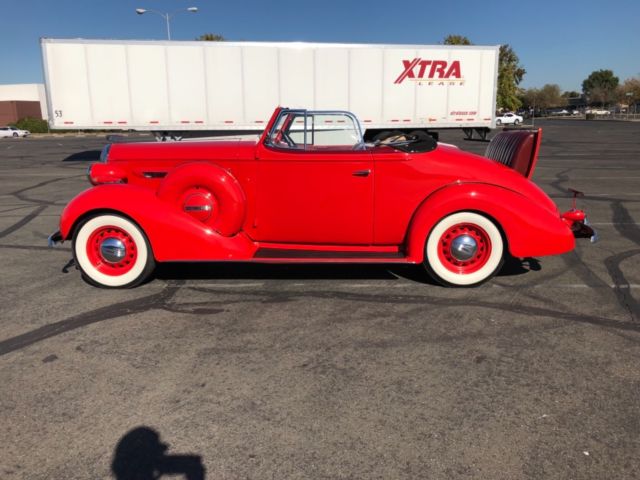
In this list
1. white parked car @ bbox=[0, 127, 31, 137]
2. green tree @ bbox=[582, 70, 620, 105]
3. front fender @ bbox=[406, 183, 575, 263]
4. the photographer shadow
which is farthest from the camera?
green tree @ bbox=[582, 70, 620, 105]

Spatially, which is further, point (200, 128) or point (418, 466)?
point (200, 128)

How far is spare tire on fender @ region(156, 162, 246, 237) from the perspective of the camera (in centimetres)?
443

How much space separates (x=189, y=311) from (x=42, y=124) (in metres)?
59.2

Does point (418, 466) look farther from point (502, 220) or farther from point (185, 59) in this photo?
point (185, 59)

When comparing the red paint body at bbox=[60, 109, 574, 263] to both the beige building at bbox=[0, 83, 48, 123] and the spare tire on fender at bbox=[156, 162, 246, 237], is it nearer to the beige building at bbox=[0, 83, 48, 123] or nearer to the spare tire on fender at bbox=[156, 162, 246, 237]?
the spare tire on fender at bbox=[156, 162, 246, 237]

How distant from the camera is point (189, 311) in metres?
4.02

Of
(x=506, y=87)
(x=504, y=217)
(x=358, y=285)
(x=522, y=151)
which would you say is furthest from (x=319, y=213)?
(x=506, y=87)

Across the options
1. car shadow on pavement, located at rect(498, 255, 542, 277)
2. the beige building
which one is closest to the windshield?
car shadow on pavement, located at rect(498, 255, 542, 277)

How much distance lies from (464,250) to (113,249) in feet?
10.3

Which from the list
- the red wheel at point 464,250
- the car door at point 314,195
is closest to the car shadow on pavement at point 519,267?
the red wheel at point 464,250

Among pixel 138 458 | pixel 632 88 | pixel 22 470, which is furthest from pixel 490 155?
pixel 632 88

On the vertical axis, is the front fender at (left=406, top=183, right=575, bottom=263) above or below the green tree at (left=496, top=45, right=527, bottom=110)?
below

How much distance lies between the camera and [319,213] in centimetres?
454

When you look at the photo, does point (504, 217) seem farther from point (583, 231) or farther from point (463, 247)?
point (583, 231)
